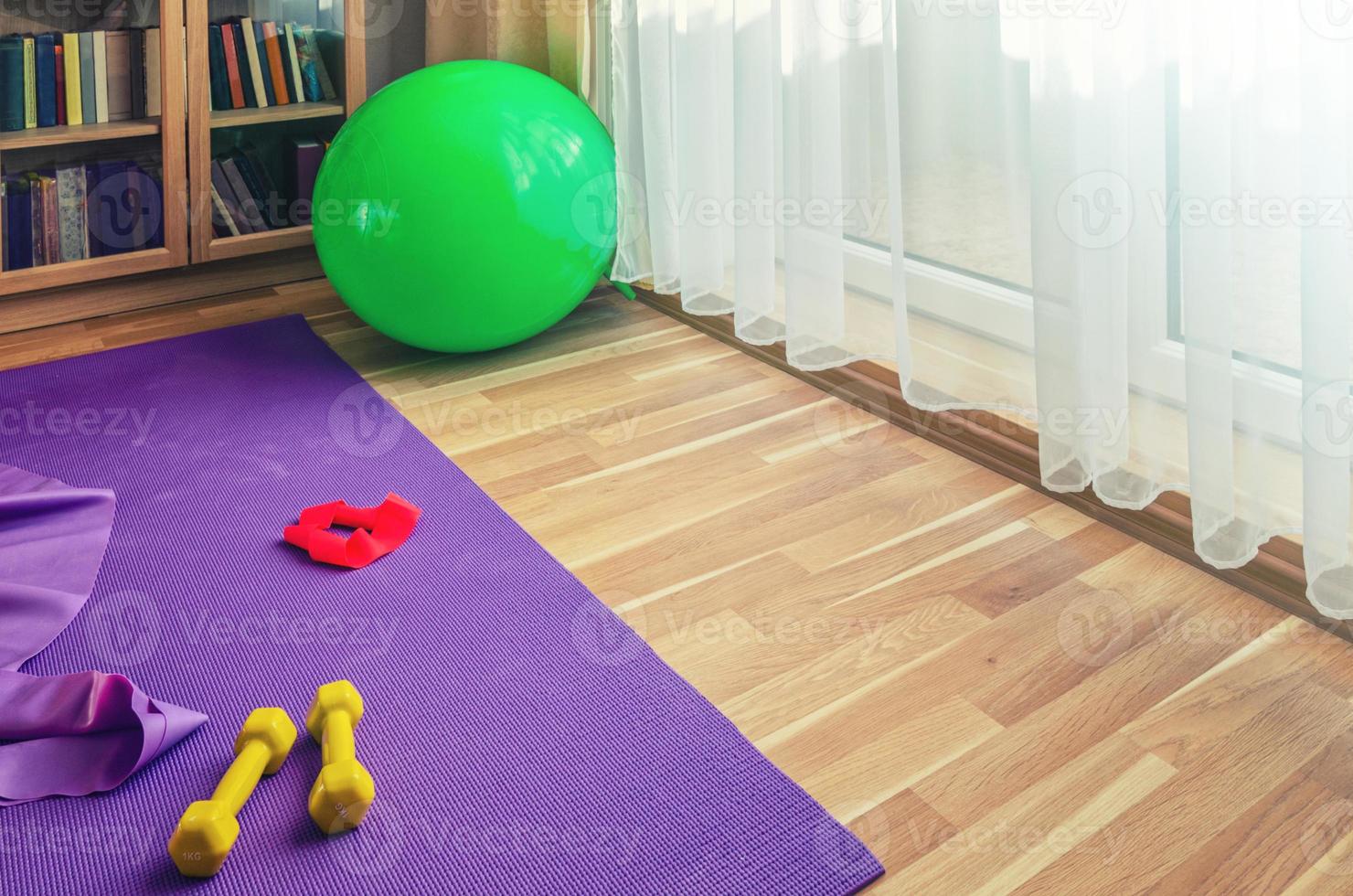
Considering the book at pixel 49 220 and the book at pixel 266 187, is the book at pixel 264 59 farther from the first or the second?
the book at pixel 49 220

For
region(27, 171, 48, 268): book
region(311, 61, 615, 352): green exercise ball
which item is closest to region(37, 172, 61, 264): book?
region(27, 171, 48, 268): book

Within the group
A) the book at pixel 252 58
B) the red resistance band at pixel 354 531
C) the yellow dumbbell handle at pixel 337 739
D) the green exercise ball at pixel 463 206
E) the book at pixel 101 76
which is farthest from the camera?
the book at pixel 252 58

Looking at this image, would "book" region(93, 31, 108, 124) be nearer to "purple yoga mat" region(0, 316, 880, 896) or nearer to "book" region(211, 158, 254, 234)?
"book" region(211, 158, 254, 234)

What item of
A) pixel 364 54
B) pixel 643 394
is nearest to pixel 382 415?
pixel 643 394

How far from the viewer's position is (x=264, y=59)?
119 inches

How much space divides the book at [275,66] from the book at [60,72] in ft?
1.57

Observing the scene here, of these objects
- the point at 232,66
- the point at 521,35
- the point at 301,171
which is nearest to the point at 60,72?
the point at 232,66

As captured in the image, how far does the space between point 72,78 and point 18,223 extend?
361 mm

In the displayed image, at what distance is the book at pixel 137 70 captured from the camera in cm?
280

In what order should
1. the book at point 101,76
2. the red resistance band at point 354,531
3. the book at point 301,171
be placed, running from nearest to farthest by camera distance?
the red resistance band at point 354,531
the book at point 101,76
the book at point 301,171

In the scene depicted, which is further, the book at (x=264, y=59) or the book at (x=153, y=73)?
the book at (x=264, y=59)

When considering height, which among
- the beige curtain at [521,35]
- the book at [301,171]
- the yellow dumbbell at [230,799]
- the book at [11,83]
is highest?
the beige curtain at [521,35]

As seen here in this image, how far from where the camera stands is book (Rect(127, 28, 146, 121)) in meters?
2.80

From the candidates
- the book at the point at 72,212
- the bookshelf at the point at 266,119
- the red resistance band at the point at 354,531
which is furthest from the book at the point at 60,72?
the red resistance band at the point at 354,531
